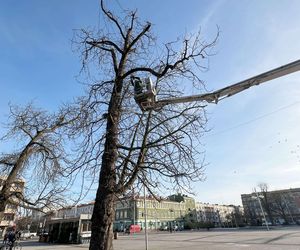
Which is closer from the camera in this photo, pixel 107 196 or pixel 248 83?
pixel 248 83

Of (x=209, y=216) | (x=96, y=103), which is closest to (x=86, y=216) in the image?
(x=96, y=103)

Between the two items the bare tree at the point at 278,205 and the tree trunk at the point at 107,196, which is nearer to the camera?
the tree trunk at the point at 107,196

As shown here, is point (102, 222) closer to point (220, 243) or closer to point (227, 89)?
point (227, 89)

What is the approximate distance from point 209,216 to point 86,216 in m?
102

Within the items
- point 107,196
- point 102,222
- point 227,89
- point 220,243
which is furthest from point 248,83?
point 220,243

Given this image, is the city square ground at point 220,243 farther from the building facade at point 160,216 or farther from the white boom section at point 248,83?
the building facade at point 160,216

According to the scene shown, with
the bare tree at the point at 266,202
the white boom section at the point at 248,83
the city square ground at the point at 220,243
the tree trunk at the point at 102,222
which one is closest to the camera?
the white boom section at the point at 248,83

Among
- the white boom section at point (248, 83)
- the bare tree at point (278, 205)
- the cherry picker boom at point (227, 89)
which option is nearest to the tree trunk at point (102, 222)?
the cherry picker boom at point (227, 89)

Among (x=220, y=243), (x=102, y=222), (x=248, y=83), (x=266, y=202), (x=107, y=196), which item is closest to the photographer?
(x=248, y=83)

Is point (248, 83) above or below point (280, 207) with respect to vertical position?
below

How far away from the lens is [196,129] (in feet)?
24.2

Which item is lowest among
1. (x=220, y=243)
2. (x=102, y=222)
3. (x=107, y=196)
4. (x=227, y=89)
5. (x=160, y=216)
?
(x=220, y=243)

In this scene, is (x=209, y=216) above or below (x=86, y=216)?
above

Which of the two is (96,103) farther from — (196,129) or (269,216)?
(269,216)
